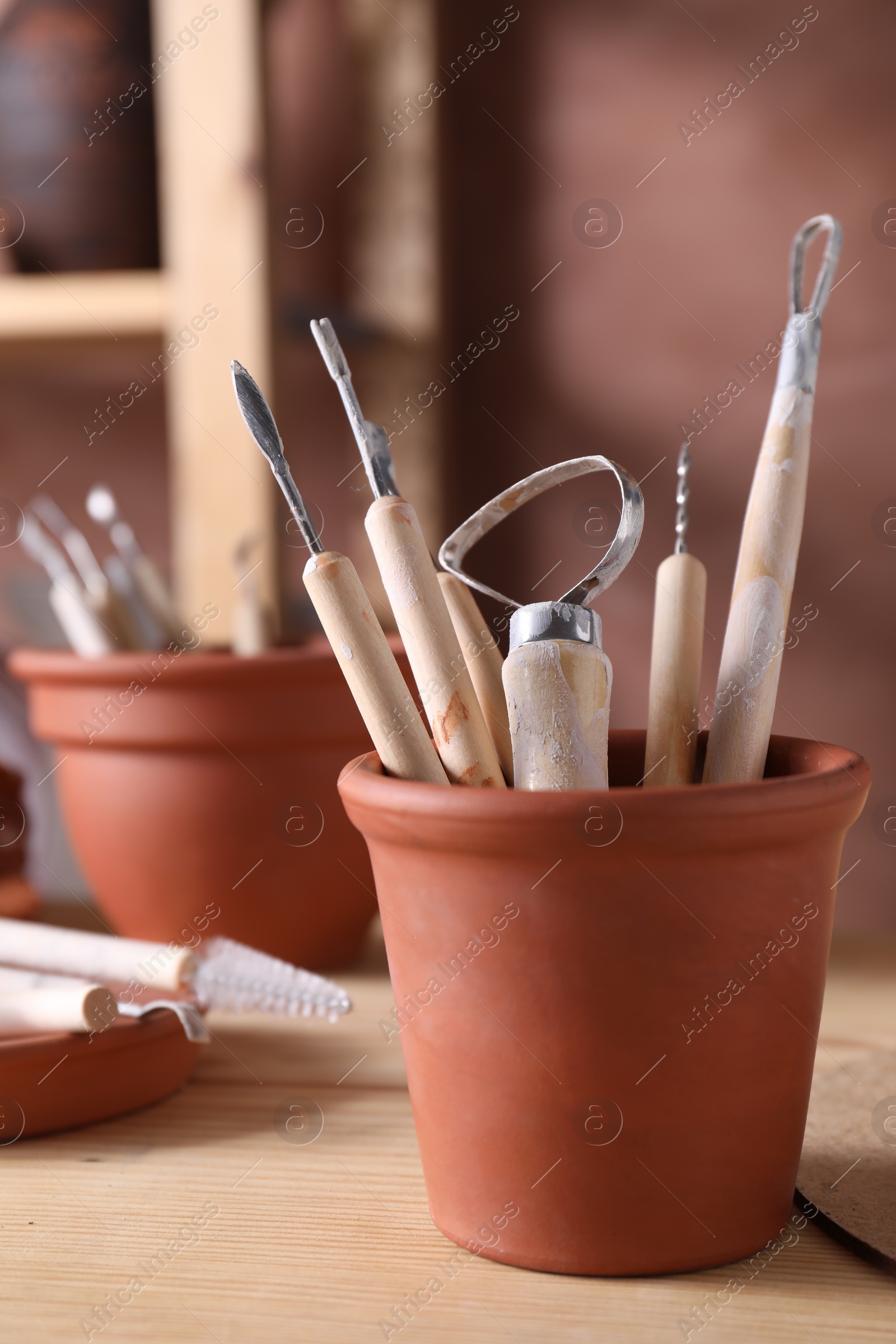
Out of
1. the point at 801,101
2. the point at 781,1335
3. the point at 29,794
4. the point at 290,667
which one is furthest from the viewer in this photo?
the point at 801,101

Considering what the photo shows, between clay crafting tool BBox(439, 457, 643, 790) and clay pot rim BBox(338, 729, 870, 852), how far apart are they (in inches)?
0.9

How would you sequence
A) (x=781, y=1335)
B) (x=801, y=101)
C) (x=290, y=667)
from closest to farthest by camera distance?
(x=781, y=1335) < (x=290, y=667) < (x=801, y=101)

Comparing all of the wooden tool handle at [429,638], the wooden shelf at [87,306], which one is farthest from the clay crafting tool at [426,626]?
the wooden shelf at [87,306]

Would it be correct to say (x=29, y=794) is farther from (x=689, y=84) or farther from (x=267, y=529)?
(x=689, y=84)

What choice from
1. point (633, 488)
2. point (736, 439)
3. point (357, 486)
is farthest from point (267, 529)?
point (633, 488)

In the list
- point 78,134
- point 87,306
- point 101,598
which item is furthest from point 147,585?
point 78,134

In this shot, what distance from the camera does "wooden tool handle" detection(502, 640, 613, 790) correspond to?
0.30 metres

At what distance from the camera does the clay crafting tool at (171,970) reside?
430 millimetres

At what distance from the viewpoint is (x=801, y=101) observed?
77 cm

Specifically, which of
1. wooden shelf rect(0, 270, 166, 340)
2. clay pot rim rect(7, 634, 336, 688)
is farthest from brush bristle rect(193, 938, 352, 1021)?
wooden shelf rect(0, 270, 166, 340)

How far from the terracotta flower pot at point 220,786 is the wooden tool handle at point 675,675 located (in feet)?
0.66

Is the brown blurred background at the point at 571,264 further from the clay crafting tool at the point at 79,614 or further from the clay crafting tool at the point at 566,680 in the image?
the clay crafting tool at the point at 566,680

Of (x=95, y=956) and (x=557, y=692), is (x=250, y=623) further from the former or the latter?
(x=557, y=692)

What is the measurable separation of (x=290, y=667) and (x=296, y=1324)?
0.28 meters
